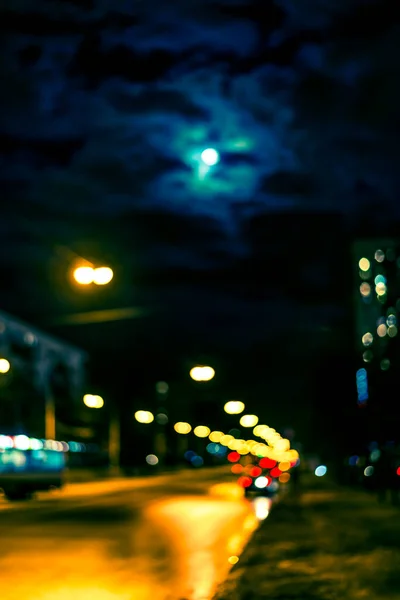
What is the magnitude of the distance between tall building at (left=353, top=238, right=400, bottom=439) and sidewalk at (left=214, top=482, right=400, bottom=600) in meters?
17.9

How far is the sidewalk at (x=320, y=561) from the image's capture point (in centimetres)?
1177

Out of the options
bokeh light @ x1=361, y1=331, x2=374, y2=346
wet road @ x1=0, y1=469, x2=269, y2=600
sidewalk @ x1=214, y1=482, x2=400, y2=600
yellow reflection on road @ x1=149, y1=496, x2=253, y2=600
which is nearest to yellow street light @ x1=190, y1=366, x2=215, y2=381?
yellow reflection on road @ x1=149, y1=496, x2=253, y2=600

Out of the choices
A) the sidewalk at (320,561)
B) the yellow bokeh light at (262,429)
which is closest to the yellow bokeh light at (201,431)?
the yellow bokeh light at (262,429)

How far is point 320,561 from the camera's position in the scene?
15.1 metres

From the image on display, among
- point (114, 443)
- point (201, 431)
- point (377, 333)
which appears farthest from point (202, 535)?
point (201, 431)

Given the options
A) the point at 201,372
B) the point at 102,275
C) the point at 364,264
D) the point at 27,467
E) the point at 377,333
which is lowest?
the point at 102,275

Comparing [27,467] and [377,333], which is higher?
[377,333]

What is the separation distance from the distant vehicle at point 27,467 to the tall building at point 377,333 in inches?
575

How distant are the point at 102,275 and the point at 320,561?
697 cm

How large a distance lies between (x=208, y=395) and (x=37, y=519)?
67.1 m

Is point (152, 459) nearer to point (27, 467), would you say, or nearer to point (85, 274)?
point (27, 467)

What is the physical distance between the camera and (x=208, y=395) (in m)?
95.5

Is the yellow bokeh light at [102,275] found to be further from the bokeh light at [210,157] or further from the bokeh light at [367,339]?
the bokeh light at [367,339]

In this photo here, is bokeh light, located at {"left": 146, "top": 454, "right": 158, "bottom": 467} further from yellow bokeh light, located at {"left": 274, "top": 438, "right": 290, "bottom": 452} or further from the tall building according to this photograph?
yellow bokeh light, located at {"left": 274, "top": 438, "right": 290, "bottom": 452}
